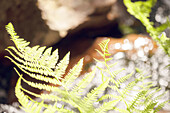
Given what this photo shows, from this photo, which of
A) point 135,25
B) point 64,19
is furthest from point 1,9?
point 135,25

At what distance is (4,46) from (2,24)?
0.11 m

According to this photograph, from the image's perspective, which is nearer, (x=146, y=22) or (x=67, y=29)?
(x=146, y=22)

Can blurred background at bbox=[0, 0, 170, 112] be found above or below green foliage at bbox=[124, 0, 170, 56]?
above

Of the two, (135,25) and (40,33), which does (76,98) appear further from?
(135,25)

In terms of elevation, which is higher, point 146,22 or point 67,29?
point 67,29

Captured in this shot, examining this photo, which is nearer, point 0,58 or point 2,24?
point 2,24

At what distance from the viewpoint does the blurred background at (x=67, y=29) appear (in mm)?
935

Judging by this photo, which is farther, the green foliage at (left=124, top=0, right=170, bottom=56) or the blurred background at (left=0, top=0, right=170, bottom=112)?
the blurred background at (left=0, top=0, right=170, bottom=112)

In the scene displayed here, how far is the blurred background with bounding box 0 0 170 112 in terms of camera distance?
93 centimetres

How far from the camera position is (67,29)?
1.15 metres

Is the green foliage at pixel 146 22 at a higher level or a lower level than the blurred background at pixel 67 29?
lower

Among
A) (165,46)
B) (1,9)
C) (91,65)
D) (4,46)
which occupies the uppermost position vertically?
(1,9)

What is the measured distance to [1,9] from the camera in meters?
0.84

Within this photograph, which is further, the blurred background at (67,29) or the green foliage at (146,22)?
the blurred background at (67,29)
